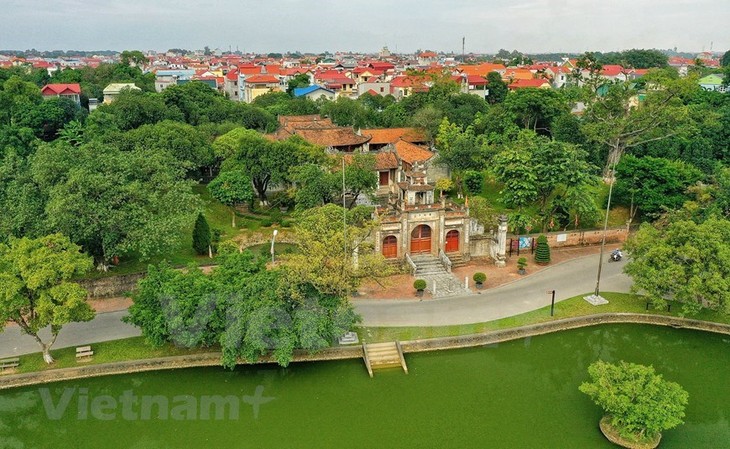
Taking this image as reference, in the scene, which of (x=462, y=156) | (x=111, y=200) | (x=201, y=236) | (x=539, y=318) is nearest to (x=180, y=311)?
(x=111, y=200)

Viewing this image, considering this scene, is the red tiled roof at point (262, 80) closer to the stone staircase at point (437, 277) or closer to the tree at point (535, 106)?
the tree at point (535, 106)

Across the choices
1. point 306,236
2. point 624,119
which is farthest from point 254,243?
point 624,119

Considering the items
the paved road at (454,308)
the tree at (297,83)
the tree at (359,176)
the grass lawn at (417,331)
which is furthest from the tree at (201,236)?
the tree at (297,83)

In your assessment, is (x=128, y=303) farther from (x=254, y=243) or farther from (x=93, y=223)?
(x=254, y=243)

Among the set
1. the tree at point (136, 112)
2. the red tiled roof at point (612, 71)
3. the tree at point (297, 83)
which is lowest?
the tree at point (136, 112)

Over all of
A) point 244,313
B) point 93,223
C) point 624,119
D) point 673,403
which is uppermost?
point 624,119

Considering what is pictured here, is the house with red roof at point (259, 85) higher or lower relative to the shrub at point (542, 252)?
higher

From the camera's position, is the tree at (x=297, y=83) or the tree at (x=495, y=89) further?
the tree at (x=297, y=83)
